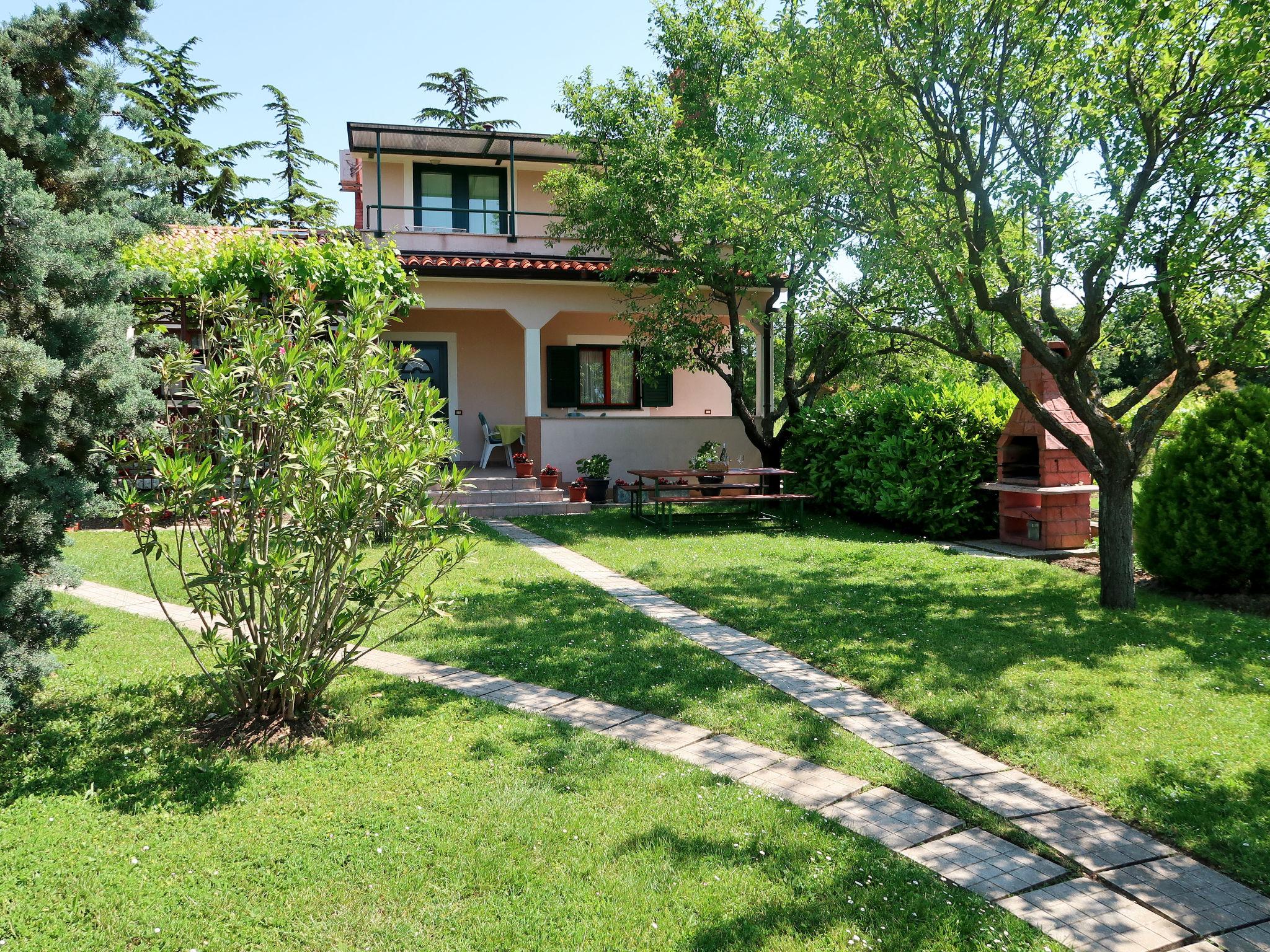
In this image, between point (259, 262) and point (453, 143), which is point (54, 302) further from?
point (453, 143)

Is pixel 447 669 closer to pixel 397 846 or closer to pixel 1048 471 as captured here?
pixel 397 846

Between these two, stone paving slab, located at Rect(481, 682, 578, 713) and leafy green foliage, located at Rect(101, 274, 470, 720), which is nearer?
leafy green foliage, located at Rect(101, 274, 470, 720)

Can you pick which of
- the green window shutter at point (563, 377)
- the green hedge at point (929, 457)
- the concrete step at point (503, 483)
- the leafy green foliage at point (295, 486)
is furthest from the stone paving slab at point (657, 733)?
the green window shutter at point (563, 377)

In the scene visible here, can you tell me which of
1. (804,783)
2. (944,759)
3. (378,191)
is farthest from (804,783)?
(378,191)

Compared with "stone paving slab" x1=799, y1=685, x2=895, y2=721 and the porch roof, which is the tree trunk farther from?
the porch roof

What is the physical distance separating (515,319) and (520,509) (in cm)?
404

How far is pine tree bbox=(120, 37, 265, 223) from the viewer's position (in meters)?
23.2

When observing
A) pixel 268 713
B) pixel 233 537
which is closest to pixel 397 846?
pixel 268 713

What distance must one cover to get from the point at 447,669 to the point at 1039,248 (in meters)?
6.69

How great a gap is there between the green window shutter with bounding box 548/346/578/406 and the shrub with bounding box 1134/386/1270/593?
11.6 meters

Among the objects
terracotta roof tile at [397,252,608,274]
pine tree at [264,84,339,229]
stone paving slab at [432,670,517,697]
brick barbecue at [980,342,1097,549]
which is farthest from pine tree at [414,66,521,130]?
stone paving slab at [432,670,517,697]

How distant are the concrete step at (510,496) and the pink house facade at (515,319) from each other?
1.27 metres

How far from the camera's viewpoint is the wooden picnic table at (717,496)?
40.8ft

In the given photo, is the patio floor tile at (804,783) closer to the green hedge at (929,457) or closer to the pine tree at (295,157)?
the green hedge at (929,457)
